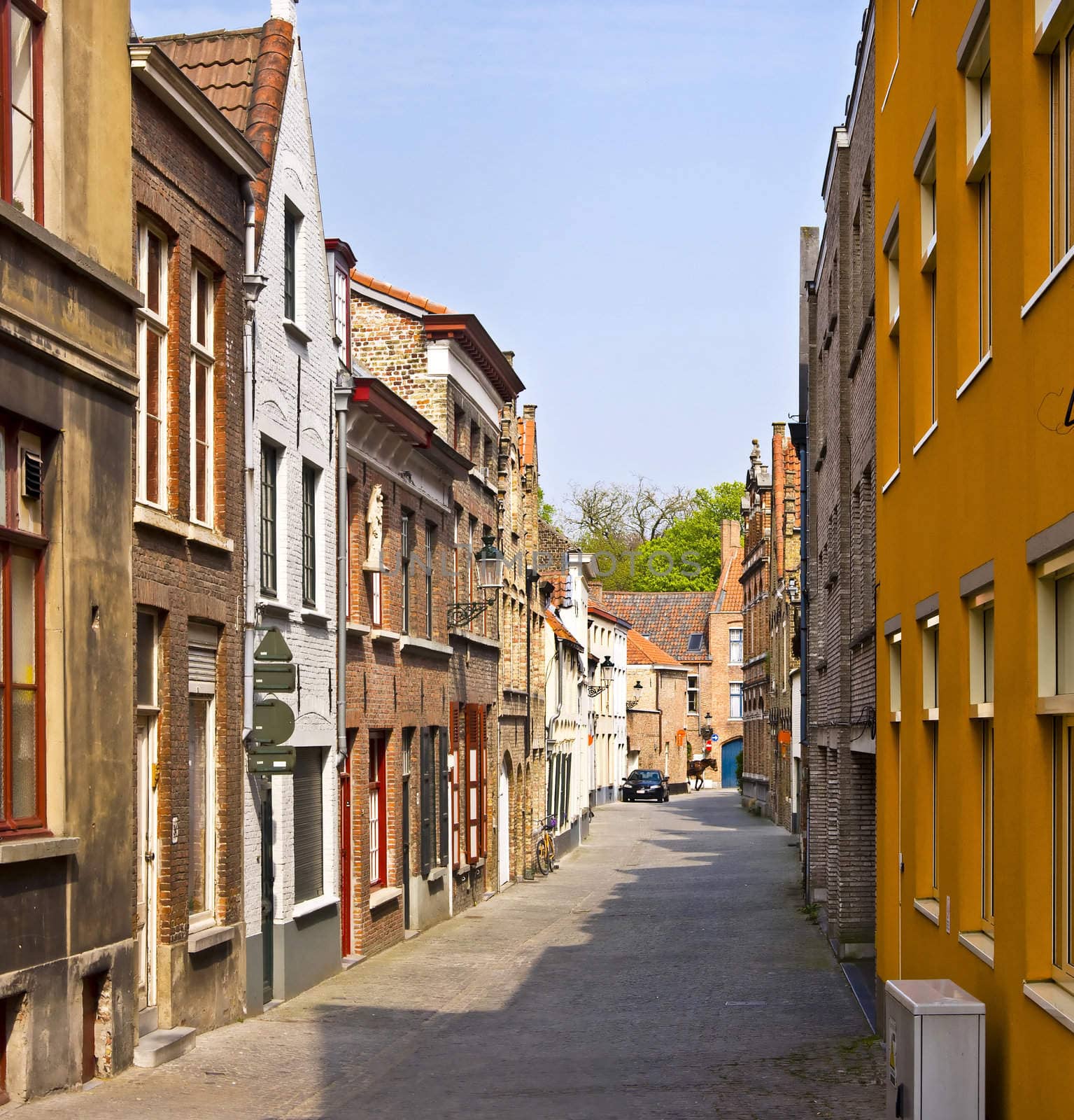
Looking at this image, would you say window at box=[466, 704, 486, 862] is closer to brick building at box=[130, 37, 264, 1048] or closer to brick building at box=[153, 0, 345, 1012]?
brick building at box=[153, 0, 345, 1012]

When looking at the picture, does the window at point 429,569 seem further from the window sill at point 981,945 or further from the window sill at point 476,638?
the window sill at point 981,945

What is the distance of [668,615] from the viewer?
88.2 metres

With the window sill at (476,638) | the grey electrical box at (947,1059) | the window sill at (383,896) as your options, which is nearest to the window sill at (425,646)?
the window sill at (476,638)

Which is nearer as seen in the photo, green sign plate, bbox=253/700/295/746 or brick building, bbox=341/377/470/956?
green sign plate, bbox=253/700/295/746

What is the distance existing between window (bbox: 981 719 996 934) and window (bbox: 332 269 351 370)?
1191 centimetres

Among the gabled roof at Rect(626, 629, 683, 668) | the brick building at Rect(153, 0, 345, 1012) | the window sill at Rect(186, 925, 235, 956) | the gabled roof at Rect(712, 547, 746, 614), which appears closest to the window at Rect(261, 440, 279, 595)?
the brick building at Rect(153, 0, 345, 1012)

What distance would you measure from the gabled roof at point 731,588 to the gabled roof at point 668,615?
8.75 feet

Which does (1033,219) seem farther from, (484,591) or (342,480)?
(484,591)

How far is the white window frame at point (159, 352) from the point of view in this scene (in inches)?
515

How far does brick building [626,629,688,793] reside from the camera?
8100 centimetres

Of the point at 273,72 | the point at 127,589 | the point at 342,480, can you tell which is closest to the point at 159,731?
the point at 127,589

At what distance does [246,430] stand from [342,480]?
3.47 m

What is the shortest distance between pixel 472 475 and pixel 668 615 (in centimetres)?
6036

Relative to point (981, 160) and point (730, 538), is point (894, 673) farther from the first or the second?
point (730, 538)
